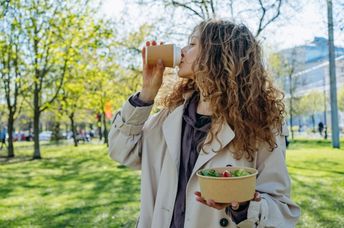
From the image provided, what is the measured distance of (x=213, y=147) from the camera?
75.5 inches

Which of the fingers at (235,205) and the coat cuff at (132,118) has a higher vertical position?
the coat cuff at (132,118)

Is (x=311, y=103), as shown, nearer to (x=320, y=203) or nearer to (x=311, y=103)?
(x=311, y=103)

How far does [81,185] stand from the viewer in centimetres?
1052

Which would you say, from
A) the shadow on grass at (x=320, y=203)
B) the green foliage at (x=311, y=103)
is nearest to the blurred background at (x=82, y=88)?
the shadow on grass at (x=320, y=203)

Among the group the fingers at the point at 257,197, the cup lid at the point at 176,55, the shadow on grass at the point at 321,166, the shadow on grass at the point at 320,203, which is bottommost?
the shadow on grass at the point at 321,166

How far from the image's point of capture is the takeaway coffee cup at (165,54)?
2041 millimetres

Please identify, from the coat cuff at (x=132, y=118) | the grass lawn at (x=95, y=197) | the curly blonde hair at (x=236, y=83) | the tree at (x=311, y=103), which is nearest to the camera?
the curly blonde hair at (x=236, y=83)

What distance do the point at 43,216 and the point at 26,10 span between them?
1201 cm

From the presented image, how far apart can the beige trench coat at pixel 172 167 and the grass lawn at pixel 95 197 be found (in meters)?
4.26

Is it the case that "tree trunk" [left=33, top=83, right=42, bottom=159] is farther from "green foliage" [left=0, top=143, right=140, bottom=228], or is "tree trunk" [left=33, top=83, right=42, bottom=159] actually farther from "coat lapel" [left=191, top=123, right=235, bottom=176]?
"coat lapel" [left=191, top=123, right=235, bottom=176]

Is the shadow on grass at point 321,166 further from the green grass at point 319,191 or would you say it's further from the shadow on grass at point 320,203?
the shadow on grass at point 320,203

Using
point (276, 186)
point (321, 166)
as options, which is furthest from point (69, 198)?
point (321, 166)

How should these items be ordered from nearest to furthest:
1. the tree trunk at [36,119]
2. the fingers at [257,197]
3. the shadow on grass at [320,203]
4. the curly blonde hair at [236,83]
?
the fingers at [257,197] < the curly blonde hair at [236,83] < the shadow on grass at [320,203] < the tree trunk at [36,119]

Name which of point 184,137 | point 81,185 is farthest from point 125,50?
point 184,137
